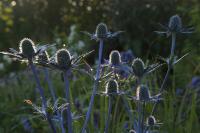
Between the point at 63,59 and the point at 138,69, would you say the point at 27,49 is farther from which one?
the point at 138,69

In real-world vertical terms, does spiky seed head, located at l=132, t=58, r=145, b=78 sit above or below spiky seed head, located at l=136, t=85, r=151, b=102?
above

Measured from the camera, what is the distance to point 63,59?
1801 millimetres

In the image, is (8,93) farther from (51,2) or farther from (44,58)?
(51,2)

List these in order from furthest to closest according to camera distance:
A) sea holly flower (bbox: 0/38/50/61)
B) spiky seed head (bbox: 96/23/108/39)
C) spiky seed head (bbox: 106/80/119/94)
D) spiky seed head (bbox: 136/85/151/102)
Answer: spiky seed head (bbox: 96/23/108/39)
spiky seed head (bbox: 106/80/119/94)
spiky seed head (bbox: 136/85/151/102)
sea holly flower (bbox: 0/38/50/61)

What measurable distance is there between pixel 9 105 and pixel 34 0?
267 inches

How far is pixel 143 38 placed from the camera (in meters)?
7.77

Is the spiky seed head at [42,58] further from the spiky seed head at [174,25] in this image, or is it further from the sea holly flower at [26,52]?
the spiky seed head at [174,25]

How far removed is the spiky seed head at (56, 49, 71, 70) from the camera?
1.79m

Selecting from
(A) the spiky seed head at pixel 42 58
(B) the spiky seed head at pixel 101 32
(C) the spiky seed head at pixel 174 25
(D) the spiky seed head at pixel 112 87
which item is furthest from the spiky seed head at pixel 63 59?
(C) the spiky seed head at pixel 174 25

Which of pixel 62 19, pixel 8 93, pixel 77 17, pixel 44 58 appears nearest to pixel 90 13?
pixel 77 17

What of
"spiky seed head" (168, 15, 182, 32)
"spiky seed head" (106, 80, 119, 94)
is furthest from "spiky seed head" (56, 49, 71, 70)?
"spiky seed head" (168, 15, 182, 32)

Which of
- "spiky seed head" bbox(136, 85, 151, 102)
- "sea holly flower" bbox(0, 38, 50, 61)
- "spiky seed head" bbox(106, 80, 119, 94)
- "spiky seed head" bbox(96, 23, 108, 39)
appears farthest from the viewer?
"spiky seed head" bbox(96, 23, 108, 39)

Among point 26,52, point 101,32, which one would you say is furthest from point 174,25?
point 26,52

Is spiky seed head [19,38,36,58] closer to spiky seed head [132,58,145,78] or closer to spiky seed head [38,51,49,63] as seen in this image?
spiky seed head [38,51,49,63]
